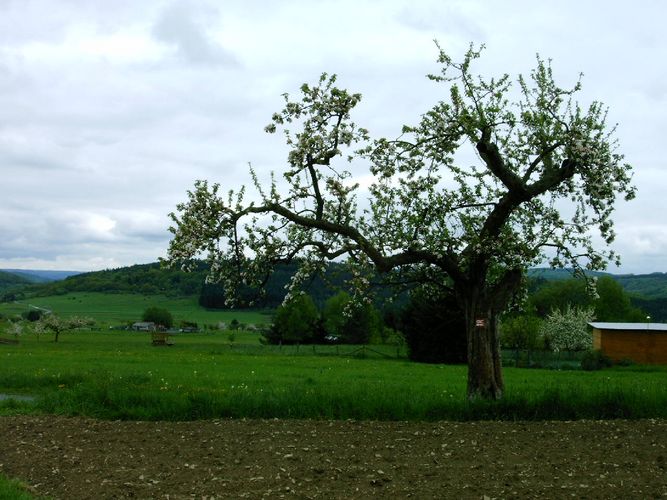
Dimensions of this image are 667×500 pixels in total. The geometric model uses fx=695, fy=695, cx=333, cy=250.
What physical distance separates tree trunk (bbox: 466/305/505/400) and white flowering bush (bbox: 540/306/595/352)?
209 ft

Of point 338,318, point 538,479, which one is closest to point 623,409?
point 538,479

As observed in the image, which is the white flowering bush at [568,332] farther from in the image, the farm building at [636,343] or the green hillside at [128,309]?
the green hillside at [128,309]

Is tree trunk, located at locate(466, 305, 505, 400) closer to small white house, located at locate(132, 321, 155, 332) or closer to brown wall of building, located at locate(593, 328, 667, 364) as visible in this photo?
brown wall of building, located at locate(593, 328, 667, 364)

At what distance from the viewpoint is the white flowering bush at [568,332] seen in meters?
77.1

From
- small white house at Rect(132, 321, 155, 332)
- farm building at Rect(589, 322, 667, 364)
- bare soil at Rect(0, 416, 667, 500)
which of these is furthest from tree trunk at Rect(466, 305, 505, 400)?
small white house at Rect(132, 321, 155, 332)

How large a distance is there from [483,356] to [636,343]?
1835 inches

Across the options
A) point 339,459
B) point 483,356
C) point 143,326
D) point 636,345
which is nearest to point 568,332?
point 636,345

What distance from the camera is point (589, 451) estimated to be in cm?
1152

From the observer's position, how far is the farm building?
5681 centimetres

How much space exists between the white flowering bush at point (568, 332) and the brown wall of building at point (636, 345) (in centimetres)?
1866

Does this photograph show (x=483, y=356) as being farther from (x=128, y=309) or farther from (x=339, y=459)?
(x=128, y=309)

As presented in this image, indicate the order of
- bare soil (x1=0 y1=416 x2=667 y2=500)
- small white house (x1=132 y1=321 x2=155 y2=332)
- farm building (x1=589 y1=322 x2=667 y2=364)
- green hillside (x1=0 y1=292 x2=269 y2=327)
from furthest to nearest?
green hillside (x1=0 y1=292 x2=269 y2=327) < small white house (x1=132 y1=321 x2=155 y2=332) < farm building (x1=589 y1=322 x2=667 y2=364) < bare soil (x1=0 y1=416 x2=667 y2=500)

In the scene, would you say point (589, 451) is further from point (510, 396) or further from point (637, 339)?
point (637, 339)

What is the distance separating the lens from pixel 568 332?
77.8 meters
